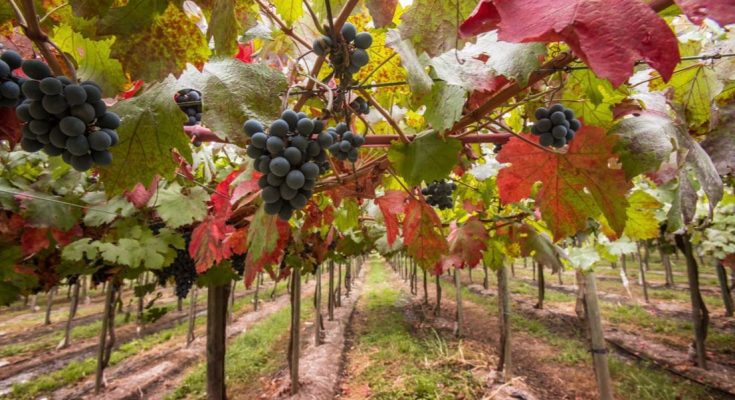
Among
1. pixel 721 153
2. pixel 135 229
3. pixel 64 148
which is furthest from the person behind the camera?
pixel 135 229

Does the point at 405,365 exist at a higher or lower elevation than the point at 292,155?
lower

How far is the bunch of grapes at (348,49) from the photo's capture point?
101 centimetres

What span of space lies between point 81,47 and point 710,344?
13265 millimetres

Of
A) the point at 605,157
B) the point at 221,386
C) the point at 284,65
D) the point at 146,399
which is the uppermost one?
the point at 284,65

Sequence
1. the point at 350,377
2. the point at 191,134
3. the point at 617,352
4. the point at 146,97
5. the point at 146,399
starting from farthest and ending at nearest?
the point at 617,352 < the point at 350,377 < the point at 146,399 < the point at 191,134 < the point at 146,97

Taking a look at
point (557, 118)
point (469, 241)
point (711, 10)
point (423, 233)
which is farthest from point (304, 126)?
point (469, 241)

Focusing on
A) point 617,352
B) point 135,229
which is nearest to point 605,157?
point 135,229

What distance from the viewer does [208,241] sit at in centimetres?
239

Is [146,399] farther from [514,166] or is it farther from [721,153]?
[721,153]

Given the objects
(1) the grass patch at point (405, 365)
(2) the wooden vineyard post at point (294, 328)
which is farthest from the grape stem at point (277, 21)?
(1) the grass patch at point (405, 365)

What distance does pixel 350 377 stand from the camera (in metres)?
8.18

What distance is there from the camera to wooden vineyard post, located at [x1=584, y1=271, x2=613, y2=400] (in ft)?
15.3

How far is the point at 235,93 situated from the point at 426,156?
0.73 metres

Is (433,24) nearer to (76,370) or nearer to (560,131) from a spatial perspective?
(560,131)
